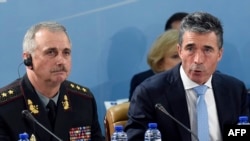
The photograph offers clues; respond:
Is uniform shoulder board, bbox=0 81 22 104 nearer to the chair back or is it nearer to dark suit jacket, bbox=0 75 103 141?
dark suit jacket, bbox=0 75 103 141

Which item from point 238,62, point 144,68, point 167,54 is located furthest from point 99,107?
point 238,62

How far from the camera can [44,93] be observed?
305cm

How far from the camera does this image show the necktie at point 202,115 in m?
3.00

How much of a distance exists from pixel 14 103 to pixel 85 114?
0.40 metres

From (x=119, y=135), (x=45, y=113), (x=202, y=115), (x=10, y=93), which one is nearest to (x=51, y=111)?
(x=45, y=113)

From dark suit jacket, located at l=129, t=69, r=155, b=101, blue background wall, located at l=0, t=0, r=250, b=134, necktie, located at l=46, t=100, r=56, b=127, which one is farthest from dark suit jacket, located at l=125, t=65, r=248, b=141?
blue background wall, located at l=0, t=0, r=250, b=134

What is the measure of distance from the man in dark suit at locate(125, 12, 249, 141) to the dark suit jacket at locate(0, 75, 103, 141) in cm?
24

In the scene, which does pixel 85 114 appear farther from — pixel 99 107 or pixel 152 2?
pixel 152 2

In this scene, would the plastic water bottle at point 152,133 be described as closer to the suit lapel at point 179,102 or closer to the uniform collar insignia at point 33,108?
the suit lapel at point 179,102

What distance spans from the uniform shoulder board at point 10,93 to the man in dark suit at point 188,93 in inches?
22.7

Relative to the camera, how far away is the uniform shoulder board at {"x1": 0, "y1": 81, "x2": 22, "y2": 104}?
298cm

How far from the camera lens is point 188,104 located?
310 centimetres

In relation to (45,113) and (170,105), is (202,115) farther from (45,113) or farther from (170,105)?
(45,113)

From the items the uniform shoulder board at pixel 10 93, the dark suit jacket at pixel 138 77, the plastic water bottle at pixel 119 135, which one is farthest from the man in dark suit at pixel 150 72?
the plastic water bottle at pixel 119 135
